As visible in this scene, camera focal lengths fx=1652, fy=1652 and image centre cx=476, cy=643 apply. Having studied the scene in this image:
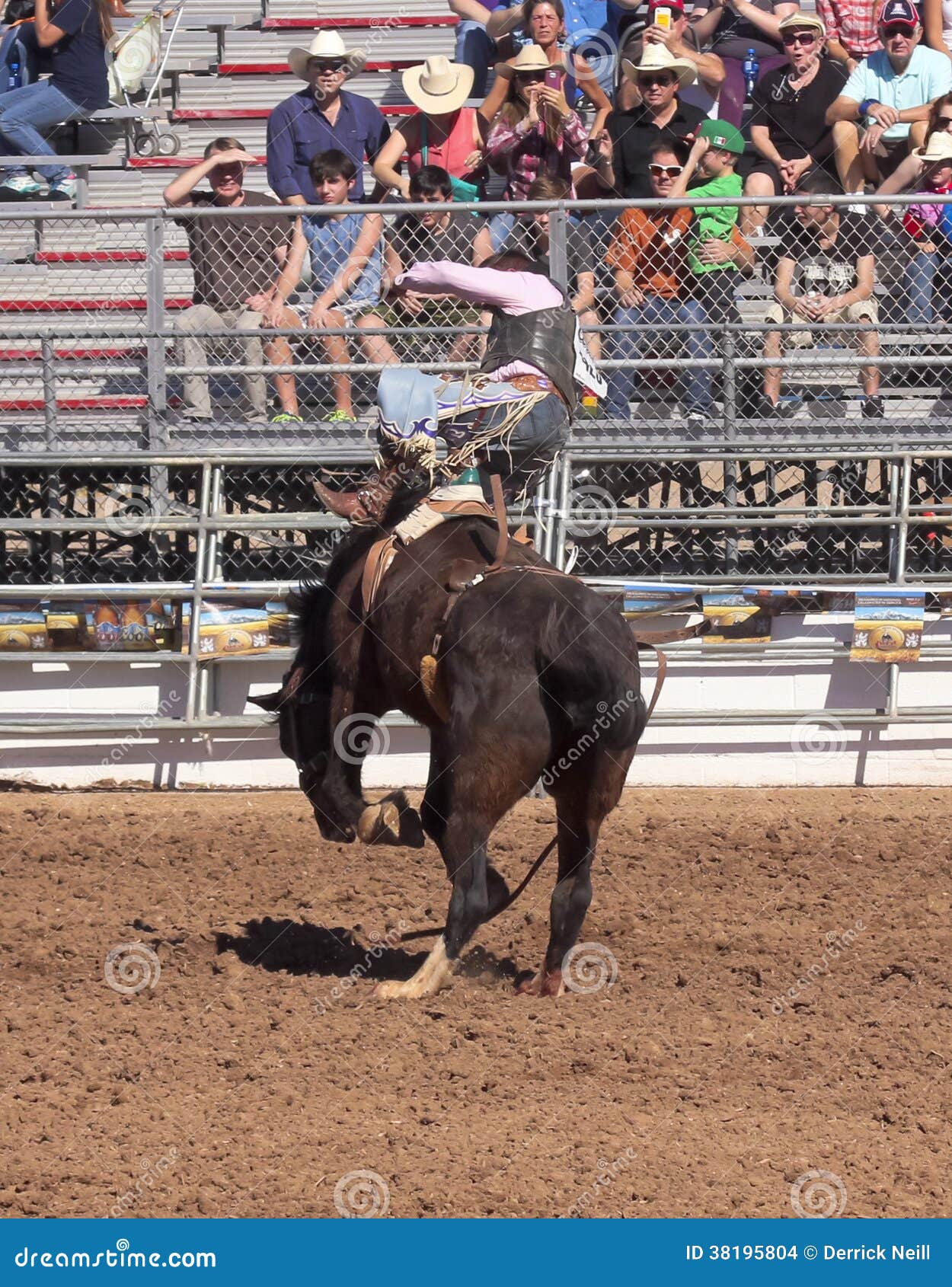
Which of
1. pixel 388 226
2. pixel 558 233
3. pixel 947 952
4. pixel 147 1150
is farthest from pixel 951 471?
pixel 147 1150

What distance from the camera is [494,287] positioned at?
6.46 m

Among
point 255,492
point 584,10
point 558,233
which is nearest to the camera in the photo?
point 558,233

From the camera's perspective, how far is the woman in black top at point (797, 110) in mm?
11039

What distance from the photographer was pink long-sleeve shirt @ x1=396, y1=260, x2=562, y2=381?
21.0 feet

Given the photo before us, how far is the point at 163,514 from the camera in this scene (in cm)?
996

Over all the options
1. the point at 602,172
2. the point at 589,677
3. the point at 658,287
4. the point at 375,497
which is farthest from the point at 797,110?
the point at 589,677

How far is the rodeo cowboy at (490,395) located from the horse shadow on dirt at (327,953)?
183 cm

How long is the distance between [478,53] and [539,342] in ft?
21.0

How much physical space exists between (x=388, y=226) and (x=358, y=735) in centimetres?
423

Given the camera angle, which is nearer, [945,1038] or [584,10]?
[945,1038]

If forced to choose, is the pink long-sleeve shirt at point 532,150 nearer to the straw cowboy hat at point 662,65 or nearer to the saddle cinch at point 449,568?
the straw cowboy hat at point 662,65

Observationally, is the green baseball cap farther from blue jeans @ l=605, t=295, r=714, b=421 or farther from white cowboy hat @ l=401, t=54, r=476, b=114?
white cowboy hat @ l=401, t=54, r=476, b=114

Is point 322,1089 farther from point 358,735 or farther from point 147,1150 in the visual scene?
point 358,735

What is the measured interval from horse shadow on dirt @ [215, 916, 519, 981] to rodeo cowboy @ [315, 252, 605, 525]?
1831 millimetres
